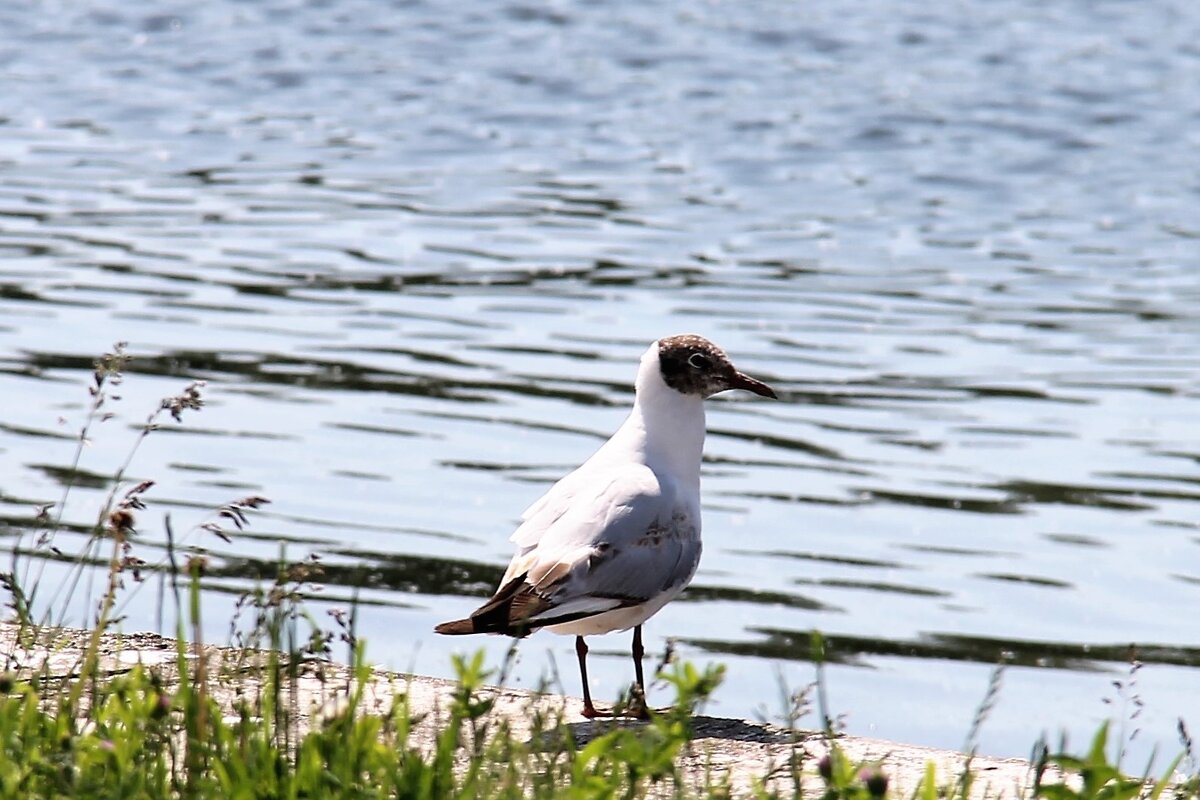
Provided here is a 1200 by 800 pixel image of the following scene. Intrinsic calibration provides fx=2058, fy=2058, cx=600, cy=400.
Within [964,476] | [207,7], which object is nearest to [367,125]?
[207,7]

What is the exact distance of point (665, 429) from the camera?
22.4 feet

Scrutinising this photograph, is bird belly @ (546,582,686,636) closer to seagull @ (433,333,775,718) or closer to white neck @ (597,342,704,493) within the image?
seagull @ (433,333,775,718)

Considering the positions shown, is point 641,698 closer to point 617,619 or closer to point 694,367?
point 617,619

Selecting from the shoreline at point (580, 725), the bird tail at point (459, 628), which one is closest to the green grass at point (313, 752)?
the shoreline at point (580, 725)

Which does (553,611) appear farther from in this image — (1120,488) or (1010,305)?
(1010,305)

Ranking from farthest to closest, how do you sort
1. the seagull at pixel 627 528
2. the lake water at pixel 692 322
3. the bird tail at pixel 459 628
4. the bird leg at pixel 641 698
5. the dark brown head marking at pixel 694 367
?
the lake water at pixel 692 322, the dark brown head marking at pixel 694 367, the seagull at pixel 627 528, the bird leg at pixel 641 698, the bird tail at pixel 459 628

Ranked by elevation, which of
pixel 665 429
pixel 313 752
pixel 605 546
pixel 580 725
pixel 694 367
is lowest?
pixel 580 725

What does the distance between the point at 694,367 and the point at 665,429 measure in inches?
10.4

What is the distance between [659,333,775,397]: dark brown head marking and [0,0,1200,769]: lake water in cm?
137

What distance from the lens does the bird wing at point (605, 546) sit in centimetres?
613

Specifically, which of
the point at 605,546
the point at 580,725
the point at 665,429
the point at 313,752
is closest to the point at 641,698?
the point at 580,725

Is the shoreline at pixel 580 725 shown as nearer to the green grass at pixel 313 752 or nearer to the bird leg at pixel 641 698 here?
the bird leg at pixel 641 698

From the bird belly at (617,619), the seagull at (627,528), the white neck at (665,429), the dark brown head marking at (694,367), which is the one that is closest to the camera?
the seagull at (627,528)

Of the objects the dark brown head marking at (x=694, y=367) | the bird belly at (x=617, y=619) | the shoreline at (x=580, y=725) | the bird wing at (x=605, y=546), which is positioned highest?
the dark brown head marking at (x=694, y=367)
